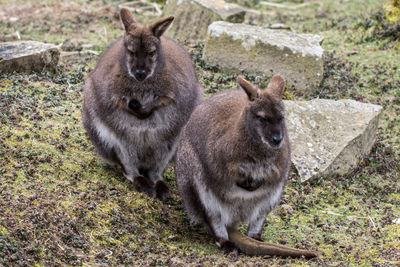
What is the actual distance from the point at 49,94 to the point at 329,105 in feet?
12.4

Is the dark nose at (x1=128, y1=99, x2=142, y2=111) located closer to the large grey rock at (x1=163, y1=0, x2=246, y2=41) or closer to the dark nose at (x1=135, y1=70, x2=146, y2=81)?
the dark nose at (x1=135, y1=70, x2=146, y2=81)

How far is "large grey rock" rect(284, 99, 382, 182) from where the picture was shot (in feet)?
24.7

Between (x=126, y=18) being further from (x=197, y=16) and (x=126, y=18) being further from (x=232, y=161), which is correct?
(x=197, y=16)

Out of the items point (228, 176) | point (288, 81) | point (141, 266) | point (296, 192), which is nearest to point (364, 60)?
point (288, 81)

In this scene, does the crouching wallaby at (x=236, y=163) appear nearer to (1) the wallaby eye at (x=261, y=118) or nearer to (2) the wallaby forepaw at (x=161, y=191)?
(1) the wallaby eye at (x=261, y=118)

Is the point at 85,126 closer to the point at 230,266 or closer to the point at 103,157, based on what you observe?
the point at 103,157

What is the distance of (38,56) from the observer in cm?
877

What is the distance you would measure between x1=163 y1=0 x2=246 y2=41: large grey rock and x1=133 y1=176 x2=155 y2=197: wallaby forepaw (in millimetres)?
4629

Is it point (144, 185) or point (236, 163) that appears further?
point (144, 185)

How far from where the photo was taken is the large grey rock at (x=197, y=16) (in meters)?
11.0

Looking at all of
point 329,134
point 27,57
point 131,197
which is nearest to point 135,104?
point 131,197

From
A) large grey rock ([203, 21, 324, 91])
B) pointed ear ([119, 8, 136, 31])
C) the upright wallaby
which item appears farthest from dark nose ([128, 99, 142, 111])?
large grey rock ([203, 21, 324, 91])

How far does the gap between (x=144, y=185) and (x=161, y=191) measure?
21 cm

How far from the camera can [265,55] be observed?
9.50m
